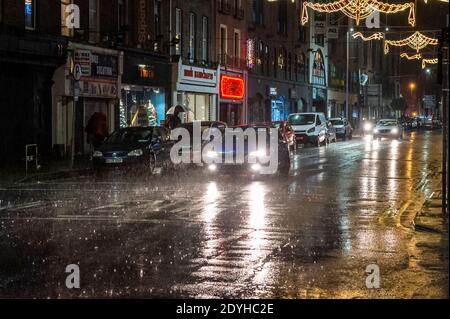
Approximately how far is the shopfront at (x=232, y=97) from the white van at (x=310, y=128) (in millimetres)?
4269

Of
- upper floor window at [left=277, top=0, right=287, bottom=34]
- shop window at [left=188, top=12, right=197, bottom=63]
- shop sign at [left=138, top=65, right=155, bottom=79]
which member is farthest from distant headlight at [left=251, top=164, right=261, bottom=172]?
upper floor window at [left=277, top=0, right=287, bottom=34]

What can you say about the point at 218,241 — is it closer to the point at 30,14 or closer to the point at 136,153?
the point at 136,153

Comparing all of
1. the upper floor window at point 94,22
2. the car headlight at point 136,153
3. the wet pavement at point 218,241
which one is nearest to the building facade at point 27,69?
the upper floor window at point 94,22

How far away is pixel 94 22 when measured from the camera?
101 feet

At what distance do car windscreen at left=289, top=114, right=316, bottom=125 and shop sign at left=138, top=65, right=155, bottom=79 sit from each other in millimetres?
10616

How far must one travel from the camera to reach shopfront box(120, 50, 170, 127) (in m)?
33.6

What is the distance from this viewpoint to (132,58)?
1323 inches

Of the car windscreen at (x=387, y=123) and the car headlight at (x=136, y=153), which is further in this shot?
the car windscreen at (x=387, y=123)

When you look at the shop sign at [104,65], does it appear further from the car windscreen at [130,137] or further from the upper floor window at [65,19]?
the car windscreen at [130,137]

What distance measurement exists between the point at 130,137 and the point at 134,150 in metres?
1.50

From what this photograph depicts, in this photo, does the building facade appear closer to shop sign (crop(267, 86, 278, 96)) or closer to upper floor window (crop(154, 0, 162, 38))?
upper floor window (crop(154, 0, 162, 38))

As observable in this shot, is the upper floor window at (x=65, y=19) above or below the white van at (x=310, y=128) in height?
above

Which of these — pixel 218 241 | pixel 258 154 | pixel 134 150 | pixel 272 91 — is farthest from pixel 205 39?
pixel 218 241

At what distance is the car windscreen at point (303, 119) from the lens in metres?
42.9
